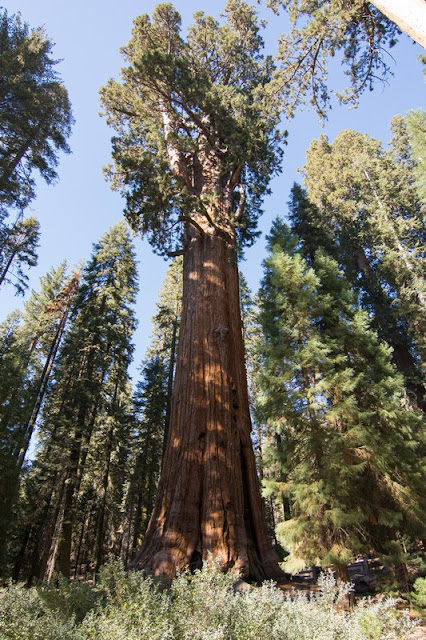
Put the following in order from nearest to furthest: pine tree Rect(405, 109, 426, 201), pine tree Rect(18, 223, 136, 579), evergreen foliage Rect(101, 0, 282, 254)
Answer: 1. evergreen foliage Rect(101, 0, 282, 254)
2. pine tree Rect(405, 109, 426, 201)
3. pine tree Rect(18, 223, 136, 579)

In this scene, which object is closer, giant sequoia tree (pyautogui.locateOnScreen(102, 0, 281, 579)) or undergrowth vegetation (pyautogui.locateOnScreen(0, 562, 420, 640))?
undergrowth vegetation (pyautogui.locateOnScreen(0, 562, 420, 640))

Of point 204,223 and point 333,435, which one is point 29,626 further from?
point 204,223

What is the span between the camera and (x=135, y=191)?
8.27 m

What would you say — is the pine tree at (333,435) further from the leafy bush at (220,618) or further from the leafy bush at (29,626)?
the leafy bush at (29,626)

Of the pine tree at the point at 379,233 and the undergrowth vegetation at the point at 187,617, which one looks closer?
the undergrowth vegetation at the point at 187,617

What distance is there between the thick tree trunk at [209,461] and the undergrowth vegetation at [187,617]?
1.12m

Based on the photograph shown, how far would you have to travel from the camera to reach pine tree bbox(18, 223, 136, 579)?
12.8 m

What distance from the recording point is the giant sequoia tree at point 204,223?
183 inches

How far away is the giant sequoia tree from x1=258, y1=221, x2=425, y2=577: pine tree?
52.6 inches

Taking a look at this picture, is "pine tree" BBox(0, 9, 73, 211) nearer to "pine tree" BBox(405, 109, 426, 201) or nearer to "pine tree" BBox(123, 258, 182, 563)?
"pine tree" BBox(123, 258, 182, 563)

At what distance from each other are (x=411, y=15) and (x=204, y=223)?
4853mm

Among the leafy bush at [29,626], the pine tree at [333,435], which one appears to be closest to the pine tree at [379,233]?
the pine tree at [333,435]

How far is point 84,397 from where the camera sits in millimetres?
14273

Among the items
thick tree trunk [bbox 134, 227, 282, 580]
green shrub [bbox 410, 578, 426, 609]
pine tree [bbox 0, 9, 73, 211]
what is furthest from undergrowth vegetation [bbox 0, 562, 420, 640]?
pine tree [bbox 0, 9, 73, 211]
